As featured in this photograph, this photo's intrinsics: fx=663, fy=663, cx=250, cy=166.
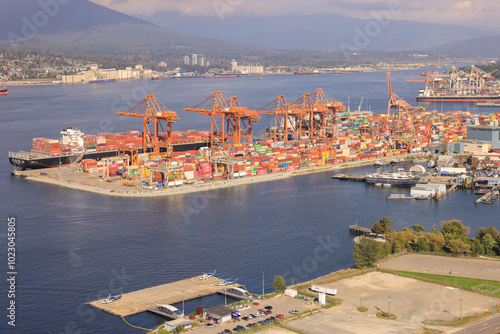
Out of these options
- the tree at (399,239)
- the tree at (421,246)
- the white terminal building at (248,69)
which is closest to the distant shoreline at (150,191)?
the tree at (399,239)

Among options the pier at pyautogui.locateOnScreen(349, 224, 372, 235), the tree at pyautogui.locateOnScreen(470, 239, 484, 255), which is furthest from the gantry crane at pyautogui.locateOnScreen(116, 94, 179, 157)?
the tree at pyautogui.locateOnScreen(470, 239, 484, 255)

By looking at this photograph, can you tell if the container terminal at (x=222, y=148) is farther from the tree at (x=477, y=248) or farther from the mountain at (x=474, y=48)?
the mountain at (x=474, y=48)

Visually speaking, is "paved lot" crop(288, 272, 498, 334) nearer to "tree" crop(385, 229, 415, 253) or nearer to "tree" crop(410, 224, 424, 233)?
"tree" crop(385, 229, 415, 253)

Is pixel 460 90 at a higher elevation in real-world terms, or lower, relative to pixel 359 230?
higher

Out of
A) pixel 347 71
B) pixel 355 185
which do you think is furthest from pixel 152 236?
pixel 347 71

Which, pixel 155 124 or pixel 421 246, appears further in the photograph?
pixel 155 124

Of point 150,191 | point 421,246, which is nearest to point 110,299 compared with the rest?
point 421,246

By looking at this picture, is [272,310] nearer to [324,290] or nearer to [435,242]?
[324,290]
